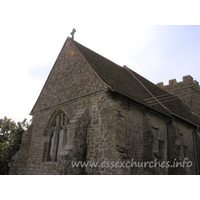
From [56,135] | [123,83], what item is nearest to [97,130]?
[56,135]

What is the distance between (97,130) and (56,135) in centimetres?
389

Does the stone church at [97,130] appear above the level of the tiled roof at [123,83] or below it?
below

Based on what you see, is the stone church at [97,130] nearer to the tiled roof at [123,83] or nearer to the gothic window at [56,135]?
the gothic window at [56,135]

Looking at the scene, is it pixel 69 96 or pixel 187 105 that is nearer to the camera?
pixel 69 96

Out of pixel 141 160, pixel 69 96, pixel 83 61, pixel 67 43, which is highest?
pixel 67 43

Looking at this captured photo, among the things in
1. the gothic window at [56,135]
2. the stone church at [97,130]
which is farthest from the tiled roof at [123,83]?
the gothic window at [56,135]

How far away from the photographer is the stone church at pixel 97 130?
27.0ft

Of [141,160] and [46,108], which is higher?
[46,108]

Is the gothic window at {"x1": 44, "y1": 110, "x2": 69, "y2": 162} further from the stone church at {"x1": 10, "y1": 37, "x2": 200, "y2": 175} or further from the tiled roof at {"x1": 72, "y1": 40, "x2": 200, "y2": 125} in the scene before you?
the tiled roof at {"x1": 72, "y1": 40, "x2": 200, "y2": 125}

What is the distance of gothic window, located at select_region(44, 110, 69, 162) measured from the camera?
10990 mm

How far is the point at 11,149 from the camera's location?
17656mm

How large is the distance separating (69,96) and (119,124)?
449cm

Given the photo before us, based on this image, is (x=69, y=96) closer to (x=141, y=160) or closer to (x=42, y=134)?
(x=42, y=134)

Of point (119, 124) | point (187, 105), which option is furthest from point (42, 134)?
point (187, 105)
